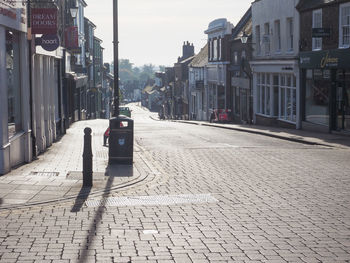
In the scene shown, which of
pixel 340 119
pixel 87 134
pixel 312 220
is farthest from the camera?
pixel 340 119

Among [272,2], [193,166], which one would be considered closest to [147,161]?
[193,166]

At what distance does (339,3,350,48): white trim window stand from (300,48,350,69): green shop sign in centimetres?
47

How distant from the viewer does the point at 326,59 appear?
1021 inches

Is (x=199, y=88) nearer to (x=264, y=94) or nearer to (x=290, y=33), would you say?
(x=264, y=94)

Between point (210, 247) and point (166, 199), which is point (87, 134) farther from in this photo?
point (210, 247)

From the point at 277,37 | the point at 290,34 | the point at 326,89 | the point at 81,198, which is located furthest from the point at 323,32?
the point at 81,198

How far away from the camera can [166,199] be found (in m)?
11.1

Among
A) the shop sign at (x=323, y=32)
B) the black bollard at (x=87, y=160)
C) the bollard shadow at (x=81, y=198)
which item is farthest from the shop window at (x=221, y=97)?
the bollard shadow at (x=81, y=198)

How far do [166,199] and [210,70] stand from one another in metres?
45.8

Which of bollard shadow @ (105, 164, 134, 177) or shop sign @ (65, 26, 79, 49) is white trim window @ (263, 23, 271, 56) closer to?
shop sign @ (65, 26, 79, 49)

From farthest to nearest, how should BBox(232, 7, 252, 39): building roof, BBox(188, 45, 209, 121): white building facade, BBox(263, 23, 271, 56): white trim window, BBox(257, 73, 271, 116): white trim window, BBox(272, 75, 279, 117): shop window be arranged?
BBox(188, 45, 209, 121): white building facade < BBox(232, 7, 252, 39): building roof < BBox(257, 73, 271, 116): white trim window < BBox(263, 23, 271, 56): white trim window < BBox(272, 75, 279, 117): shop window

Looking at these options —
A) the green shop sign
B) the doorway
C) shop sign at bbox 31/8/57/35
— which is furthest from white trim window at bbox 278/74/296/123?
shop sign at bbox 31/8/57/35

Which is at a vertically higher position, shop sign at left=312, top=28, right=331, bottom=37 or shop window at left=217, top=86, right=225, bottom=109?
shop sign at left=312, top=28, right=331, bottom=37

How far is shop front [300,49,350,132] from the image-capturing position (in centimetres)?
2478
